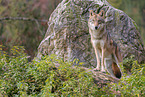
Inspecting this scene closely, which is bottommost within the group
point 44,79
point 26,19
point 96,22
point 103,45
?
point 44,79

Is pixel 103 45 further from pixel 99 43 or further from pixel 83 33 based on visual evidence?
pixel 83 33

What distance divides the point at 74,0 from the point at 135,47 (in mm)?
2634

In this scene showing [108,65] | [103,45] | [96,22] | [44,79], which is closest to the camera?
[44,79]

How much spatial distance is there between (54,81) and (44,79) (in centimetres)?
47

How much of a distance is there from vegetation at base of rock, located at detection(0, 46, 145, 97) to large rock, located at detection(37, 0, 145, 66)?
2.30 meters

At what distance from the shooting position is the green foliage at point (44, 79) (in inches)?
163

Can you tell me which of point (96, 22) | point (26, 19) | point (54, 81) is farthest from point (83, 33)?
point (26, 19)

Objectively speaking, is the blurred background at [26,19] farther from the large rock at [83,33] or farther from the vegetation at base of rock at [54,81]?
the vegetation at base of rock at [54,81]

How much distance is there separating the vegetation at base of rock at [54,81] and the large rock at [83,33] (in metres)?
2.30

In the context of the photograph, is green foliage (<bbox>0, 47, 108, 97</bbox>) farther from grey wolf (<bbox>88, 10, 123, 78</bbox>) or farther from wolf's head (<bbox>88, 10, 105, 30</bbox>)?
wolf's head (<bbox>88, 10, 105, 30</bbox>)

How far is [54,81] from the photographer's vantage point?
14.5ft

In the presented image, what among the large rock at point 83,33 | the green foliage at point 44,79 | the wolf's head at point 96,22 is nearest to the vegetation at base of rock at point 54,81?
the green foliage at point 44,79

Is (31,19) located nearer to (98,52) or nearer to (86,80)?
(98,52)

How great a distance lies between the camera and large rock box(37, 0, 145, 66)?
7543 mm
